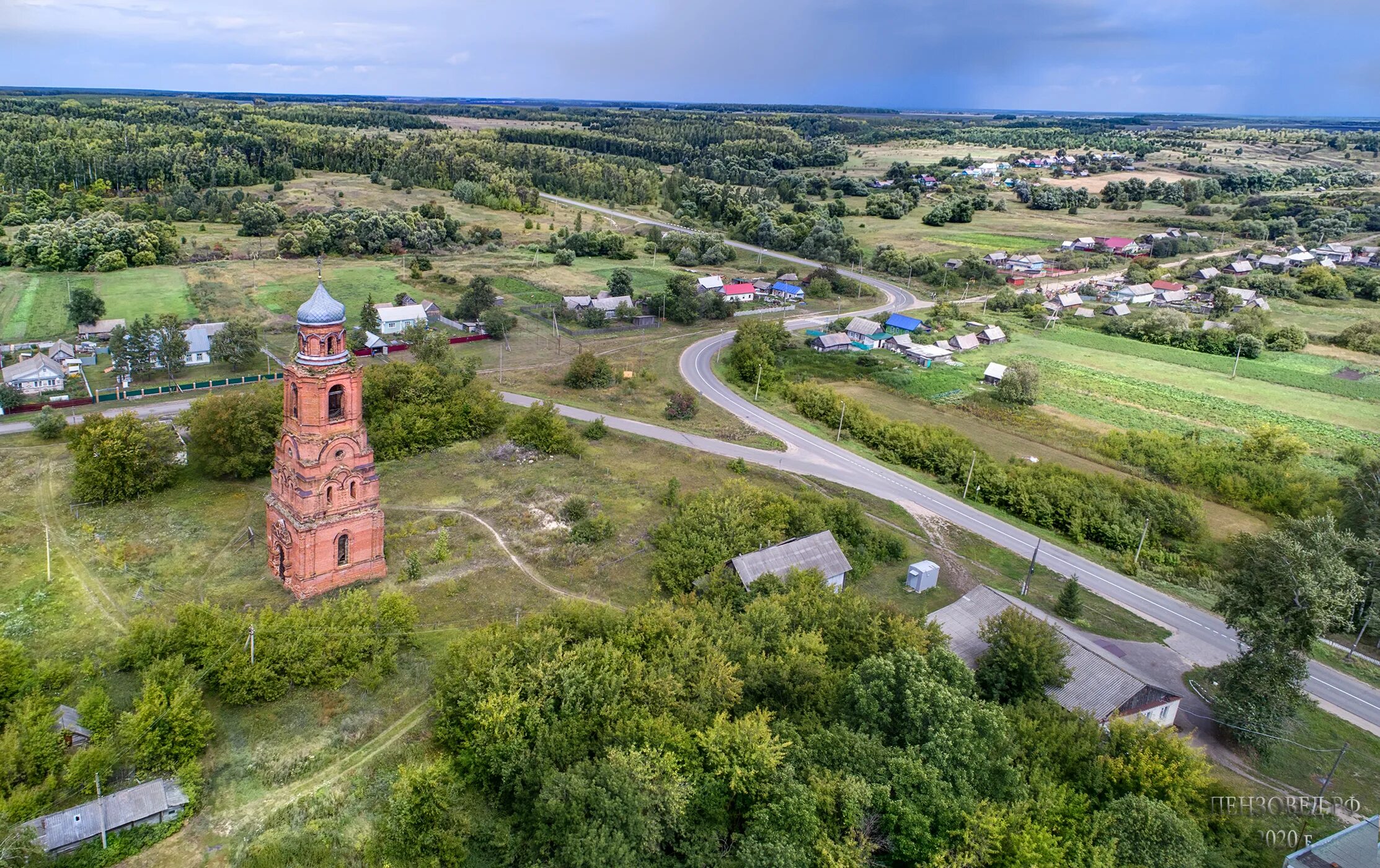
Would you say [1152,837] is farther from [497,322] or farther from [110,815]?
[497,322]

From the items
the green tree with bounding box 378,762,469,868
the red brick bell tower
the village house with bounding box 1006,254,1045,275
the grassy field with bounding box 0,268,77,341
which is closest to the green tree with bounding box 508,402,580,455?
the red brick bell tower

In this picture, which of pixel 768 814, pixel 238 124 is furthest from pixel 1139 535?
pixel 238 124

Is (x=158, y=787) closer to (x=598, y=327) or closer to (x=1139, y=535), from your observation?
(x=1139, y=535)

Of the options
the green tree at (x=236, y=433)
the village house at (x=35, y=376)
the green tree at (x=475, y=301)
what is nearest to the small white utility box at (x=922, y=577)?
the green tree at (x=236, y=433)

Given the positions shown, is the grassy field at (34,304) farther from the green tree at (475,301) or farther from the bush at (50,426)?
the green tree at (475,301)

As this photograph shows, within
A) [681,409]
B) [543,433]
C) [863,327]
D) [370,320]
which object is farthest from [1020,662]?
[370,320]

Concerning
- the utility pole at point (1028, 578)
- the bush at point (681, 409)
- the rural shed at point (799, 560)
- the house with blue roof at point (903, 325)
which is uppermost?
the house with blue roof at point (903, 325)
